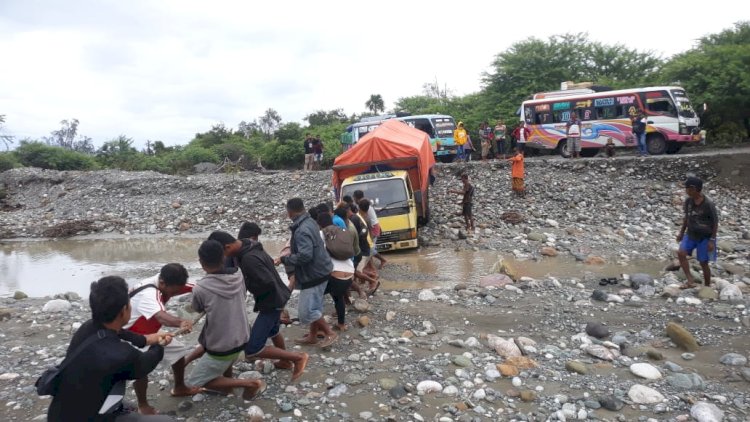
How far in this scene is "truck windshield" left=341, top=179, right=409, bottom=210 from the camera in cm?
1101

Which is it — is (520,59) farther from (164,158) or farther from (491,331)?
(491,331)

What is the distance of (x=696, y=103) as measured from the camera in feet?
64.6

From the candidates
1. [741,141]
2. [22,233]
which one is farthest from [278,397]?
[741,141]

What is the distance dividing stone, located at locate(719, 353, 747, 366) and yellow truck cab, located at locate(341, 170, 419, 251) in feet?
21.6

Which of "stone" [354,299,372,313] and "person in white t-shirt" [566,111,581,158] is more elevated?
"person in white t-shirt" [566,111,581,158]

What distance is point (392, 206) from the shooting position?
36.0ft

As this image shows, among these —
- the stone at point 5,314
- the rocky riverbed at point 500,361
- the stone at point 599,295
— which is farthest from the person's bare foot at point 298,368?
the stone at point 5,314

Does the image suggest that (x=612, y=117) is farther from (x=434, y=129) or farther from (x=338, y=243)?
(x=338, y=243)

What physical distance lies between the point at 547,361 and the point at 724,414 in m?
1.47

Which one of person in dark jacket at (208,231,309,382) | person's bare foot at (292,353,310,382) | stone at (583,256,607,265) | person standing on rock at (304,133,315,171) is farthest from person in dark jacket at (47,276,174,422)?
person standing on rock at (304,133,315,171)

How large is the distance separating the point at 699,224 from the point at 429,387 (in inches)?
185

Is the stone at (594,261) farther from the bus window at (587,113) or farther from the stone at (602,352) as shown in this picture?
the bus window at (587,113)

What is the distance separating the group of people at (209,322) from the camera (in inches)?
104

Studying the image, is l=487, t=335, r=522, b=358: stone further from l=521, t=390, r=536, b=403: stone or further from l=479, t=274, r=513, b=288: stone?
l=479, t=274, r=513, b=288: stone
